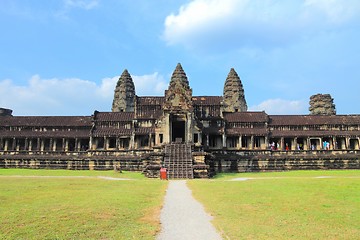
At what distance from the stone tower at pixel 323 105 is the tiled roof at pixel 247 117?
2801 cm

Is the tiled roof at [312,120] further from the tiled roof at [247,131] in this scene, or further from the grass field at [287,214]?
the grass field at [287,214]

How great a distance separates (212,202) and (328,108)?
6517cm

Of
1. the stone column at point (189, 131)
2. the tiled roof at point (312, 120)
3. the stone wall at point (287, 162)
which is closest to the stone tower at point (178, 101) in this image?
the stone column at point (189, 131)

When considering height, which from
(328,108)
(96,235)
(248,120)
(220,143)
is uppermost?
(328,108)

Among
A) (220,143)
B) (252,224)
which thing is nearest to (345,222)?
(252,224)

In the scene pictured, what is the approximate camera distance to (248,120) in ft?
163

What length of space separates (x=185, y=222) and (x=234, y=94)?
62972 mm

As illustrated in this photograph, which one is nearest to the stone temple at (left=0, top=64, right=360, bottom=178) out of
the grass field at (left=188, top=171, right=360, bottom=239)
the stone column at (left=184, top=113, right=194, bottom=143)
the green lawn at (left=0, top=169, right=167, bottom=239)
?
the stone column at (left=184, top=113, right=194, bottom=143)

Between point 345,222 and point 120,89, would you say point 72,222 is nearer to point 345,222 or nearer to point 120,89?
point 345,222

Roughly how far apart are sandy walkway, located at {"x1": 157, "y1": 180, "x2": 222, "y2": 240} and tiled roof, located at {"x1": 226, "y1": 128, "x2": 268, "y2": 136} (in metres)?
33.2

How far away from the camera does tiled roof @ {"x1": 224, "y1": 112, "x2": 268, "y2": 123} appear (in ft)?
163

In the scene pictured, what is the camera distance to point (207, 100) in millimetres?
51188

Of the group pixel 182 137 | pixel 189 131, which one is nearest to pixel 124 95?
pixel 182 137

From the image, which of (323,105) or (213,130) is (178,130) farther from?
(323,105)
